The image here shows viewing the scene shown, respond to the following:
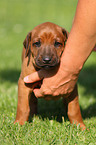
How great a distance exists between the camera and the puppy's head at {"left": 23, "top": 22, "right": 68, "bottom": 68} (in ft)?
11.1

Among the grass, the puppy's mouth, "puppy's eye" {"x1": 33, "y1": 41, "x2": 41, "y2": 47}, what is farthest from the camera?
"puppy's eye" {"x1": 33, "y1": 41, "x2": 41, "y2": 47}

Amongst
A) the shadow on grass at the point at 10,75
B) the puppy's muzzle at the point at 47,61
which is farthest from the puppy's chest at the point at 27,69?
the shadow on grass at the point at 10,75

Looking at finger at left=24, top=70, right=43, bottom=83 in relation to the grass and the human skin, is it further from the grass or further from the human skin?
the grass

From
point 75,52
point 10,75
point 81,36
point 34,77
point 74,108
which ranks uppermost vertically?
point 81,36

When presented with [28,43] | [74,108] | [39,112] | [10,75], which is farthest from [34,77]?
[10,75]

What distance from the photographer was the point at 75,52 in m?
3.07

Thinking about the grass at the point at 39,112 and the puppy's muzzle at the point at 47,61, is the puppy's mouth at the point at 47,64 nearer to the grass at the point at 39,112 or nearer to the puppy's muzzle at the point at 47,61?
the puppy's muzzle at the point at 47,61

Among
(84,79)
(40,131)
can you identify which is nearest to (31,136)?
(40,131)

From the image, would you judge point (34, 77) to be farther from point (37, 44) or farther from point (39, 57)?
point (37, 44)

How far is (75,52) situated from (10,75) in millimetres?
3645

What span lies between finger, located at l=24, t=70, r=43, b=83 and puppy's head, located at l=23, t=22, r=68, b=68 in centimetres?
10

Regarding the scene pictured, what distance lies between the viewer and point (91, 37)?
Answer: 3.01 meters

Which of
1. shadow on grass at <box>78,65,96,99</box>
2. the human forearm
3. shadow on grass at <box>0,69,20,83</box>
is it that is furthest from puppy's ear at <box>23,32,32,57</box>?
shadow on grass at <box>0,69,20,83</box>

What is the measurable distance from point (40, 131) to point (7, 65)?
13.8 feet
